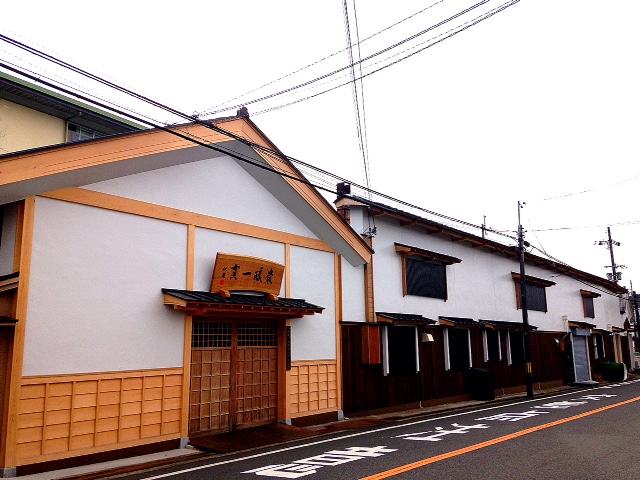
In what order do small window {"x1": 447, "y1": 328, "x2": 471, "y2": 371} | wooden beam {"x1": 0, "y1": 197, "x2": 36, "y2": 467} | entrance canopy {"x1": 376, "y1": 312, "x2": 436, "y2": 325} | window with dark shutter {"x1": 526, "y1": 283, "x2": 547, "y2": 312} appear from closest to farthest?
wooden beam {"x1": 0, "y1": 197, "x2": 36, "y2": 467} → entrance canopy {"x1": 376, "y1": 312, "x2": 436, "y2": 325} → small window {"x1": 447, "y1": 328, "x2": 471, "y2": 371} → window with dark shutter {"x1": 526, "y1": 283, "x2": 547, "y2": 312}

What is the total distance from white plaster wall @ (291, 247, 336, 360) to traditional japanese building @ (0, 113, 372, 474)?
0.16ft

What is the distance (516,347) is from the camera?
1056 inches

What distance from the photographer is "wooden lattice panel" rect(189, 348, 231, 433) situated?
12086 millimetres

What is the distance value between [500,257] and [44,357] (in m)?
23.2

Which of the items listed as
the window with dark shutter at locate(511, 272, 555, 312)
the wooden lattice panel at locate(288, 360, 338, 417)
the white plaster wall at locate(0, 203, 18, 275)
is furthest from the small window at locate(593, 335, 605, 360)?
the white plaster wall at locate(0, 203, 18, 275)

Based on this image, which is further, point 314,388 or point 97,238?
point 314,388

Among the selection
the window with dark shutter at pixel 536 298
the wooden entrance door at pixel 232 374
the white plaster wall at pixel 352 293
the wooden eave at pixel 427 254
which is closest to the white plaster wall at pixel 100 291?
the wooden entrance door at pixel 232 374

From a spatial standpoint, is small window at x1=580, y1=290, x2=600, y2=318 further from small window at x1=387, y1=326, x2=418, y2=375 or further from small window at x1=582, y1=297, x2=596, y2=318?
small window at x1=387, y1=326, x2=418, y2=375

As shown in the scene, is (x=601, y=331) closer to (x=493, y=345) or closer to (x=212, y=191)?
(x=493, y=345)

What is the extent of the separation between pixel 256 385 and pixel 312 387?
6.64 feet

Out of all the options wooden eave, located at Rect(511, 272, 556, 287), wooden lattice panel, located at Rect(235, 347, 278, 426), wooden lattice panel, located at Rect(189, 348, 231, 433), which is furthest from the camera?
wooden eave, located at Rect(511, 272, 556, 287)

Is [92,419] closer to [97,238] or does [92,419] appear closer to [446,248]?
[97,238]

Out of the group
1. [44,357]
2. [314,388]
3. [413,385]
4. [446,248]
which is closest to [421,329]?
[413,385]

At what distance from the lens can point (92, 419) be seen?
9.95 metres
